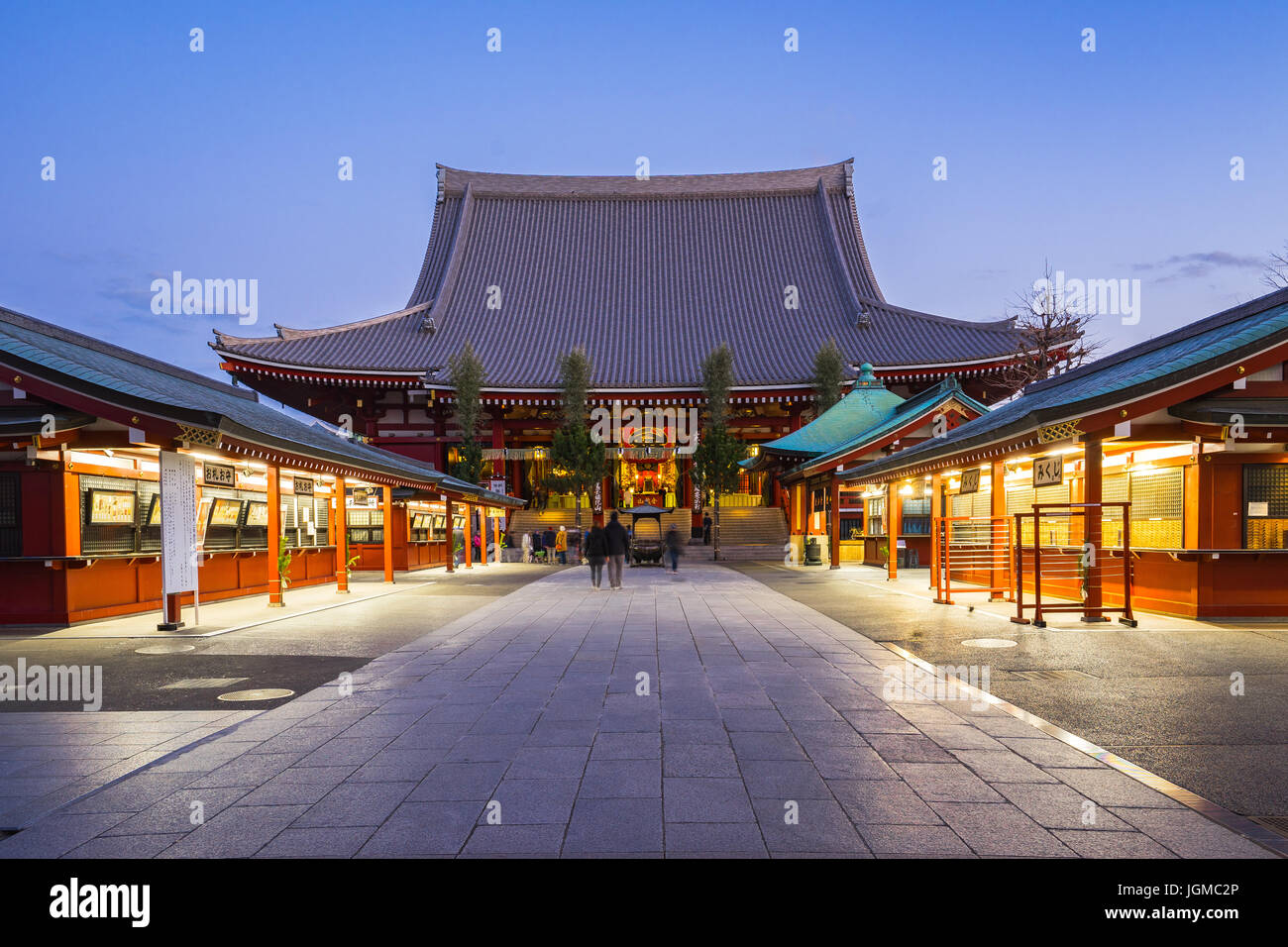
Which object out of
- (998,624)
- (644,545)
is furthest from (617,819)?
(644,545)

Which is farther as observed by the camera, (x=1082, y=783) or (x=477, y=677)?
(x=477, y=677)

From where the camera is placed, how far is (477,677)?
861 cm

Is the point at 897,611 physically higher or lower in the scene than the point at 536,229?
lower

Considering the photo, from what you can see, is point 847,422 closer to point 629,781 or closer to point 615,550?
point 615,550

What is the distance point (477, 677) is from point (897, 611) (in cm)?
871

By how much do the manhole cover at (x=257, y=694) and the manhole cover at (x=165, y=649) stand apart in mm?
3115

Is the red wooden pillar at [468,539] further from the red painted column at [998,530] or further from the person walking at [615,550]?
the red painted column at [998,530]

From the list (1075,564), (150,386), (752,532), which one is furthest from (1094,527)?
(752,532)

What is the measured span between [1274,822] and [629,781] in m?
3.59

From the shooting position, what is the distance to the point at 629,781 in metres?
5.11

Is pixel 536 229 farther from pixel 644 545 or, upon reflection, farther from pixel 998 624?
pixel 998 624

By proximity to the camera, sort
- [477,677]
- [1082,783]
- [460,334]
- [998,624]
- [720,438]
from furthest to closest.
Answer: [460,334], [720,438], [998,624], [477,677], [1082,783]

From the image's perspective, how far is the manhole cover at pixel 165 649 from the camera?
34.3 ft

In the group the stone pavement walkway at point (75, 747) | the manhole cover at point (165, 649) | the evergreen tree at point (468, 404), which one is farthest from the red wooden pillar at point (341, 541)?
the evergreen tree at point (468, 404)
